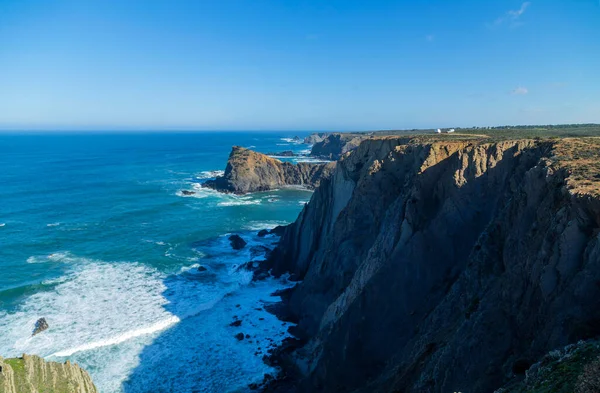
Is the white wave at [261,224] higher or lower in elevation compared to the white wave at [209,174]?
lower

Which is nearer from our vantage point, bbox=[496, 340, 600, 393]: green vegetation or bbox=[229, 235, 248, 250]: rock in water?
bbox=[496, 340, 600, 393]: green vegetation

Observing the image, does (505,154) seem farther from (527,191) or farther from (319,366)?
(319,366)

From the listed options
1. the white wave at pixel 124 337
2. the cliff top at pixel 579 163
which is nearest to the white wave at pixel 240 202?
the white wave at pixel 124 337

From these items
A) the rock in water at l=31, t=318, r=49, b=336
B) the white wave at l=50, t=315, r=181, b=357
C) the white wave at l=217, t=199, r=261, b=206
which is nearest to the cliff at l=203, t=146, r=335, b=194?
the white wave at l=217, t=199, r=261, b=206

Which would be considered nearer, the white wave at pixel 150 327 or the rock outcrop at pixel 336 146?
the white wave at pixel 150 327

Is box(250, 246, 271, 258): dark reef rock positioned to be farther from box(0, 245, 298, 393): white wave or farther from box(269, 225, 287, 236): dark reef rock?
box(269, 225, 287, 236): dark reef rock

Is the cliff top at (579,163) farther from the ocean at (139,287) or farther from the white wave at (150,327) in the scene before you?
the ocean at (139,287)
